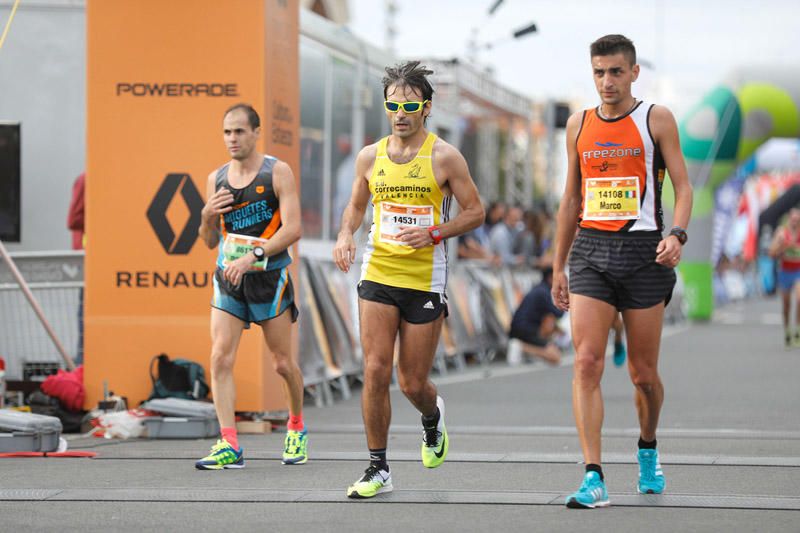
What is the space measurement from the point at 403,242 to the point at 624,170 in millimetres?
1136

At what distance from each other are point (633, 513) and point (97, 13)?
6.24 m

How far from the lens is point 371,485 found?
7.27 metres

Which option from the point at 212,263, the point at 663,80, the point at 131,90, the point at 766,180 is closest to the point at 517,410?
the point at 212,263

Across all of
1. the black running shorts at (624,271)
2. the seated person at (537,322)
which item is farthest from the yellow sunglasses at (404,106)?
the seated person at (537,322)

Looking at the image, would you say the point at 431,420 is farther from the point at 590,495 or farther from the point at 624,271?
the point at 624,271

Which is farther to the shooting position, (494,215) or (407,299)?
(494,215)

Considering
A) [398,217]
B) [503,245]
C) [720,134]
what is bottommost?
[398,217]

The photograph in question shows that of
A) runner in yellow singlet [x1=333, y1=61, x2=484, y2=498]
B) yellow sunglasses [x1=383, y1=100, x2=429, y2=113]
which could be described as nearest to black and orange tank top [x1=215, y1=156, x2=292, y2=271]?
runner in yellow singlet [x1=333, y1=61, x2=484, y2=498]

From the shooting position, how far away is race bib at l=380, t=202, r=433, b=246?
744cm

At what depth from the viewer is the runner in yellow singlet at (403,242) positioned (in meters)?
7.38

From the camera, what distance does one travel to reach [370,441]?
7.42m

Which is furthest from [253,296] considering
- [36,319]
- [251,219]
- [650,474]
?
[36,319]

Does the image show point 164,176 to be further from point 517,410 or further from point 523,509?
point 523,509

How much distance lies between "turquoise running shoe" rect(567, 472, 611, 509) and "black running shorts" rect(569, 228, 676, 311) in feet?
2.75
